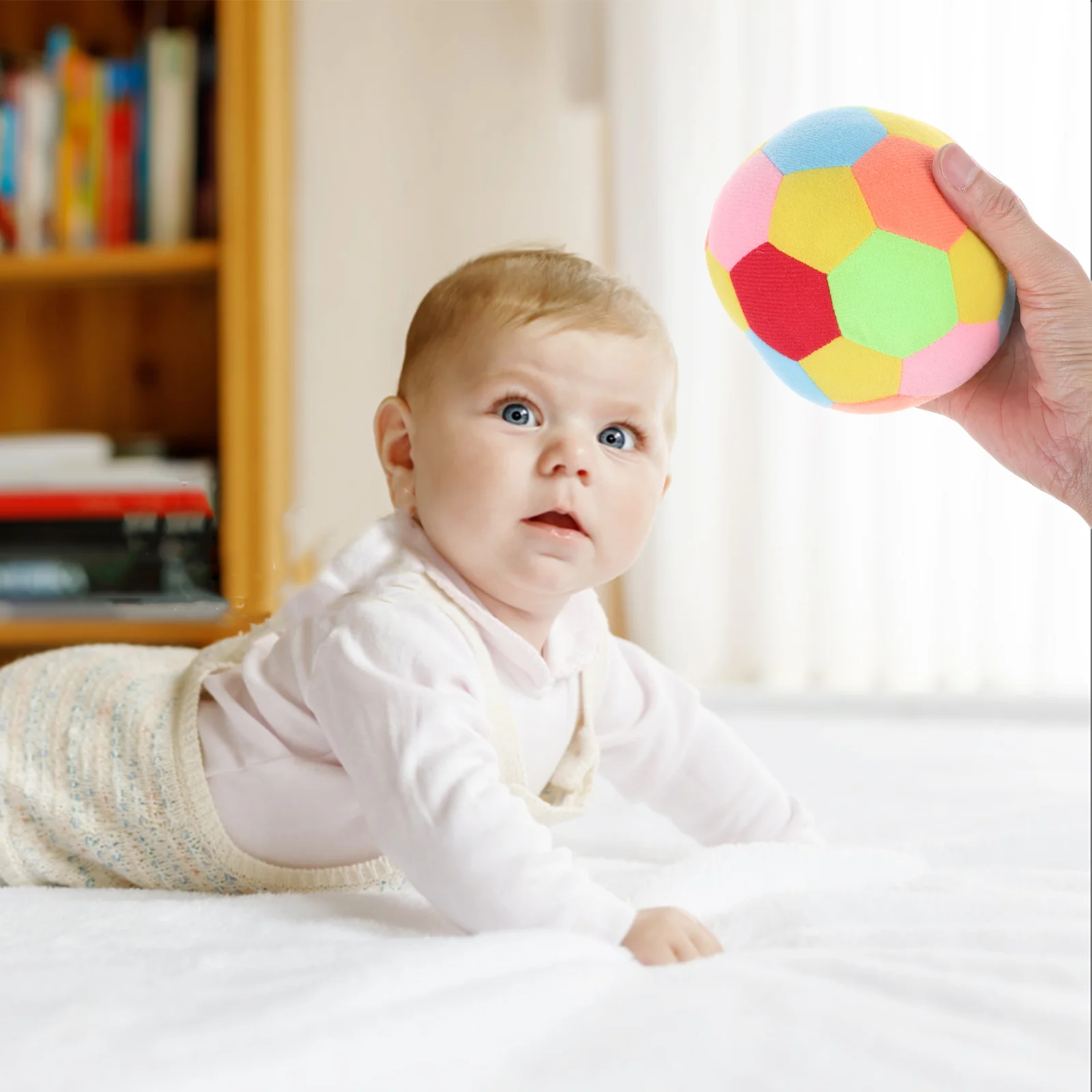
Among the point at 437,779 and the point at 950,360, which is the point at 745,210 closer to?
the point at 950,360

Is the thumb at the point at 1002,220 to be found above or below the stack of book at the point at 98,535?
above

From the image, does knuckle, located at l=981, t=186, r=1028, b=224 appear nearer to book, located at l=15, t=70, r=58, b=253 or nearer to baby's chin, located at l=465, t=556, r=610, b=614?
baby's chin, located at l=465, t=556, r=610, b=614

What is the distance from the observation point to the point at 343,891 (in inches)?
33.1

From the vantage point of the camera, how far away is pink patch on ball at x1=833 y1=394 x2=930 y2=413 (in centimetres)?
96

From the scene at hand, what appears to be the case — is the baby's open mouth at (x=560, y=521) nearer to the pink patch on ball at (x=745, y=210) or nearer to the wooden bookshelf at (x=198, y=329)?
the pink patch on ball at (x=745, y=210)

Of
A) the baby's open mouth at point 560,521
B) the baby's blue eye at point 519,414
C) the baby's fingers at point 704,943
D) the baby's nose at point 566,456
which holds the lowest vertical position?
the baby's fingers at point 704,943

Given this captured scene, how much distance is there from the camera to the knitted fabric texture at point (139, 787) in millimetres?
877

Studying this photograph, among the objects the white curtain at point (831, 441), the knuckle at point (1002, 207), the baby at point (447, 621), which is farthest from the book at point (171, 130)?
the knuckle at point (1002, 207)

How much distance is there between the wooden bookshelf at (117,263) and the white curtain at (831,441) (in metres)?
0.81

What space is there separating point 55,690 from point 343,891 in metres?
0.29

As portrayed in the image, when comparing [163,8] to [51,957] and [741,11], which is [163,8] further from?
[51,957]

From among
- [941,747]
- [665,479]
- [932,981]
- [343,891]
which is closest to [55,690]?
[343,891]

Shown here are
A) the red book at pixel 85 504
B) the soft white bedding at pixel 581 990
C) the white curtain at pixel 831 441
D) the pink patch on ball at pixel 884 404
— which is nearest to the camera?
the soft white bedding at pixel 581 990

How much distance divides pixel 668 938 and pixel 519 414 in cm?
37
